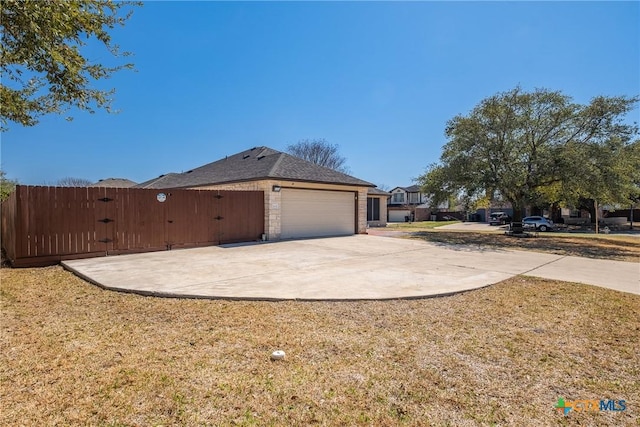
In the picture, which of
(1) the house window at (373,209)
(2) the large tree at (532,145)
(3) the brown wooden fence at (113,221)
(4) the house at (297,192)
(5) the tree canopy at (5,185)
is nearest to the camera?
(3) the brown wooden fence at (113,221)

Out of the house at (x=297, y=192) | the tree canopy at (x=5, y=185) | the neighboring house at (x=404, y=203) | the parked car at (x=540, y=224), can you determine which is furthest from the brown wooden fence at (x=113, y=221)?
the neighboring house at (x=404, y=203)

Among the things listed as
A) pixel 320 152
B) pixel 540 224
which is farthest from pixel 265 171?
pixel 320 152

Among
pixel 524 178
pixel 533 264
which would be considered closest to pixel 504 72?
pixel 524 178

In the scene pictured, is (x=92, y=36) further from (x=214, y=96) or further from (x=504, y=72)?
(x=504, y=72)

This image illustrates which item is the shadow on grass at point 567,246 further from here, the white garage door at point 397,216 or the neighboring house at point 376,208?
the white garage door at point 397,216

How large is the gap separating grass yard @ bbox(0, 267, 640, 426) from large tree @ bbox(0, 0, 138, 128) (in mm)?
3328

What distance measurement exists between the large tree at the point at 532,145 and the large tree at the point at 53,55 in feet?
48.7

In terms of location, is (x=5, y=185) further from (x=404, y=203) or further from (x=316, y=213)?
(x=404, y=203)

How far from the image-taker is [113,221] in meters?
9.27

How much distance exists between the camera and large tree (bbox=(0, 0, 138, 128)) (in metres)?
3.83

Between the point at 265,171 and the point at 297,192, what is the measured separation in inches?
67.8

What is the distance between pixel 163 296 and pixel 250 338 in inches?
94.0

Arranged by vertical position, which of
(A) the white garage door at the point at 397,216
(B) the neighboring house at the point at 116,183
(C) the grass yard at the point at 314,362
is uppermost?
(B) the neighboring house at the point at 116,183

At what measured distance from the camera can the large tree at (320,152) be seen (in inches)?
1636
